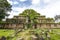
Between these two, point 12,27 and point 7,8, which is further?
point 7,8

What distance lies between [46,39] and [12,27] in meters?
11.2

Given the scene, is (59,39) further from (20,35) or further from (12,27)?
(12,27)

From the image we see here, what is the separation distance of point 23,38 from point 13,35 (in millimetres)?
1709

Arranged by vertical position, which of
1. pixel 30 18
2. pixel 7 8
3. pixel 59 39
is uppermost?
pixel 7 8

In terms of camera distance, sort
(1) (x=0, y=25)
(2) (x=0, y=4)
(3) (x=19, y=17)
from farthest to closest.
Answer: (3) (x=19, y=17), (2) (x=0, y=4), (1) (x=0, y=25)

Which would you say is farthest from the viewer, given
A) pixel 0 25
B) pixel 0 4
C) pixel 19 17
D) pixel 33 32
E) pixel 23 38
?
pixel 19 17

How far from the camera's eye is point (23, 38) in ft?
76.0

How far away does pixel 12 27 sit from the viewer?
3262 centimetres

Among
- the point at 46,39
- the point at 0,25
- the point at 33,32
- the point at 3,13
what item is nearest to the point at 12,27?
the point at 0,25

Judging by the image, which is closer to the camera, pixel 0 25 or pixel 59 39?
pixel 59 39

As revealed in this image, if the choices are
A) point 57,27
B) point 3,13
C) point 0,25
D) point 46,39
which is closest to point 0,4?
point 3,13

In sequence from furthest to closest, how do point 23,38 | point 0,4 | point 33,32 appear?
point 0,4 → point 33,32 → point 23,38

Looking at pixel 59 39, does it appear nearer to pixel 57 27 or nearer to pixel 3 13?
pixel 57 27

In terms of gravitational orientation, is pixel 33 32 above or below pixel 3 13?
below
